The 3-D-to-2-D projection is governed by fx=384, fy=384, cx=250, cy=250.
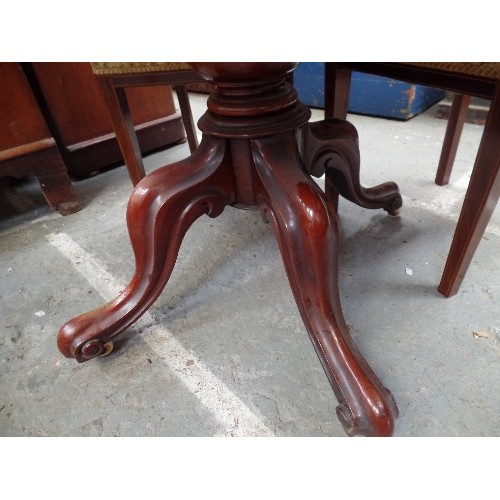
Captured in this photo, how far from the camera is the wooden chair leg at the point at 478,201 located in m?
0.57

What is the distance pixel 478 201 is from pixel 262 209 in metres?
0.35

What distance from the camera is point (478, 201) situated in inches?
24.7

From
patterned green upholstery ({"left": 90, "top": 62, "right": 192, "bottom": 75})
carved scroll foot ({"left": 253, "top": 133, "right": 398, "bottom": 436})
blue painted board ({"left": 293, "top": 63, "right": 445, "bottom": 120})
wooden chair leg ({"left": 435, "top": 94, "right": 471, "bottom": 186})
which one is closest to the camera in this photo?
carved scroll foot ({"left": 253, "top": 133, "right": 398, "bottom": 436})

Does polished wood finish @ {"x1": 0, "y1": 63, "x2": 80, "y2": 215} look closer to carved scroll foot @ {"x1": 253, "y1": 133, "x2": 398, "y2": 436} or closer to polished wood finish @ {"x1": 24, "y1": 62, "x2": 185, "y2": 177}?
polished wood finish @ {"x1": 24, "y1": 62, "x2": 185, "y2": 177}

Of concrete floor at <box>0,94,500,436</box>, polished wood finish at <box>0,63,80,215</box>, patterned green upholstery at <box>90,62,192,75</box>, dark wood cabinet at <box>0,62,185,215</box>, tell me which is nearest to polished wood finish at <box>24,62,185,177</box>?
dark wood cabinet at <box>0,62,185,215</box>

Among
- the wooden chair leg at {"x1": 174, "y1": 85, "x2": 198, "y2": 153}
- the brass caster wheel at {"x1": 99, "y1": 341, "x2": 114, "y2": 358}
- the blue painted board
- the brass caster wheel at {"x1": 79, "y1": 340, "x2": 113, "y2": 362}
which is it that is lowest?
the blue painted board

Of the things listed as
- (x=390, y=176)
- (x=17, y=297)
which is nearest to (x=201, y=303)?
(x=17, y=297)

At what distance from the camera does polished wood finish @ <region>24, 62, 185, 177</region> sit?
1.24 m

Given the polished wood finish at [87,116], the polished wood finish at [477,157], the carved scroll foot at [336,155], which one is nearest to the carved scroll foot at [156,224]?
the carved scroll foot at [336,155]

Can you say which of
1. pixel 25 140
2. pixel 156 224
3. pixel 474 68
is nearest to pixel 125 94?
pixel 25 140

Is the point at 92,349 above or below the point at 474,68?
below

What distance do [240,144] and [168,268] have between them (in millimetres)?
252

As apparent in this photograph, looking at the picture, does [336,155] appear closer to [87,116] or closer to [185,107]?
[185,107]

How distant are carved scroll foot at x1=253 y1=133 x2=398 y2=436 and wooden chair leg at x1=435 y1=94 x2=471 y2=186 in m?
0.66
